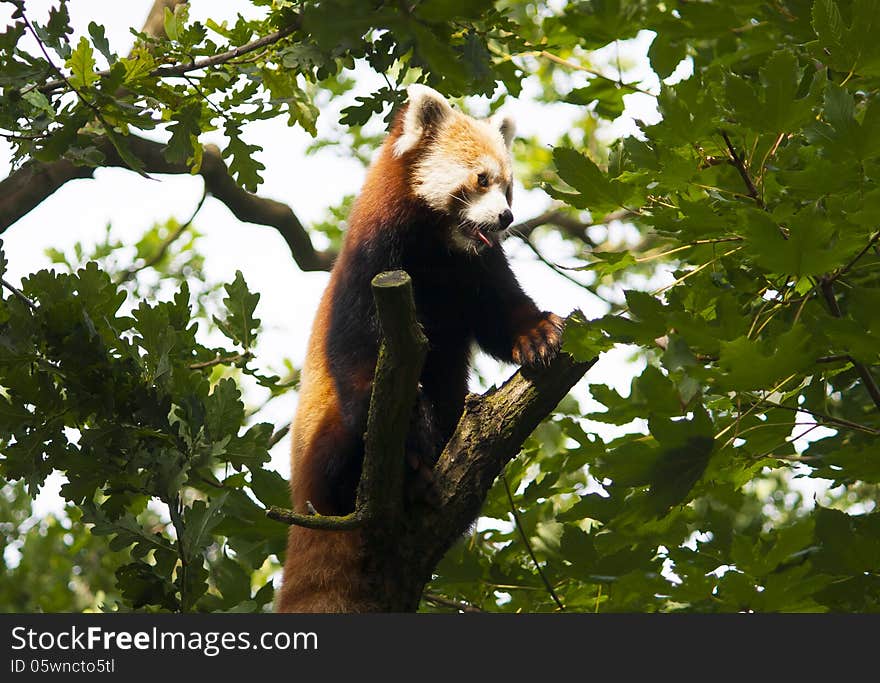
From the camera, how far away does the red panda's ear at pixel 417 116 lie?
5418 mm

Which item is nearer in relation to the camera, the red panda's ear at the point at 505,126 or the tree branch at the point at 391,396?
the tree branch at the point at 391,396

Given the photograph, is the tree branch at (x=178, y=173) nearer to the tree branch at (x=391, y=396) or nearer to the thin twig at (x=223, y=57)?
the thin twig at (x=223, y=57)

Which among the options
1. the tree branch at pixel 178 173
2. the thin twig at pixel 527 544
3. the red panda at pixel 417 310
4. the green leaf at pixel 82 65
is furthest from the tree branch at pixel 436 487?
the tree branch at pixel 178 173

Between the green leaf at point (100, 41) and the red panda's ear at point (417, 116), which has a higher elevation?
the red panda's ear at point (417, 116)

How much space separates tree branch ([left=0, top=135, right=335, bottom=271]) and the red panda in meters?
0.99

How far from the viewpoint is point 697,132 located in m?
2.65

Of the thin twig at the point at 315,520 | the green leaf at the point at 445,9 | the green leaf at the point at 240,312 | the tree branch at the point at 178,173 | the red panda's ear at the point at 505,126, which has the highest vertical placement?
the red panda's ear at the point at 505,126

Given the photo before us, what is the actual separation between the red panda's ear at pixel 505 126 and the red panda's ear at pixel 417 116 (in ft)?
2.25

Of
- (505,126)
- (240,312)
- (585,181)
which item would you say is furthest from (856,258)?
(505,126)

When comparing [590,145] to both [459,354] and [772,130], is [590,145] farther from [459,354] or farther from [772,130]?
[772,130]

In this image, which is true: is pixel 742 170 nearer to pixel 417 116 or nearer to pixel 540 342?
pixel 540 342

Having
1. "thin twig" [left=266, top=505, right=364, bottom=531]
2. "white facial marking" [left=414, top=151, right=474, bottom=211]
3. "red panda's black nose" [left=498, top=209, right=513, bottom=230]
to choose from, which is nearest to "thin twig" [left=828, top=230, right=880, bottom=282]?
"thin twig" [left=266, top=505, right=364, bottom=531]

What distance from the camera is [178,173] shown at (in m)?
5.68

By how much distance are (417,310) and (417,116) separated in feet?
4.48
